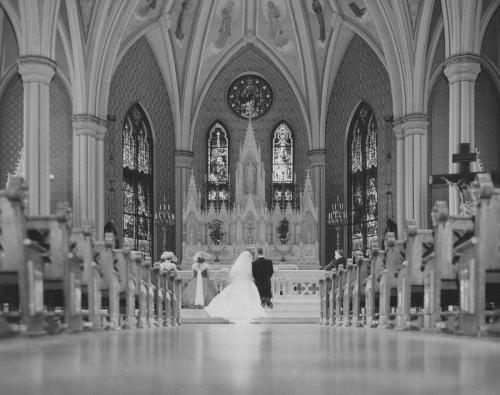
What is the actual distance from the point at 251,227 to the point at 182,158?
4.93m

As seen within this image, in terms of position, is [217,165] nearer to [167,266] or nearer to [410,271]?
[167,266]

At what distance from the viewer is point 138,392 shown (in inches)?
107

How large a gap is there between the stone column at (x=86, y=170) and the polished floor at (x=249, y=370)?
1861cm

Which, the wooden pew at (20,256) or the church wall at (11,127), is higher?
the church wall at (11,127)

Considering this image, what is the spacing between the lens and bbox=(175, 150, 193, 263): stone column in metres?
29.9

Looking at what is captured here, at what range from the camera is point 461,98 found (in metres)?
18.6

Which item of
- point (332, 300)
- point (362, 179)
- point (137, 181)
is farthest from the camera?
point (362, 179)

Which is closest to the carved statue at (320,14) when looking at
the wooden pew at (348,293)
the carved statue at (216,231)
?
the carved statue at (216,231)

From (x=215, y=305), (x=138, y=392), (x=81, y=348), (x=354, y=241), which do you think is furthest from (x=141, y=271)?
(x=354, y=241)

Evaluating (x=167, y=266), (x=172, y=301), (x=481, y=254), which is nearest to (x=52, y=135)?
(x=167, y=266)

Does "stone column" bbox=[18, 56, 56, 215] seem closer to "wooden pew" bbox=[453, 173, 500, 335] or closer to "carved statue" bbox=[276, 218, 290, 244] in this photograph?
"carved statue" bbox=[276, 218, 290, 244]

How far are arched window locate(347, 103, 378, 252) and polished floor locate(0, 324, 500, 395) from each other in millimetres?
23312

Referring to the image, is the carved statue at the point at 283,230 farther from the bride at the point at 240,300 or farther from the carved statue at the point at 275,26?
the bride at the point at 240,300

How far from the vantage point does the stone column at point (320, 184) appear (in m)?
29.8
